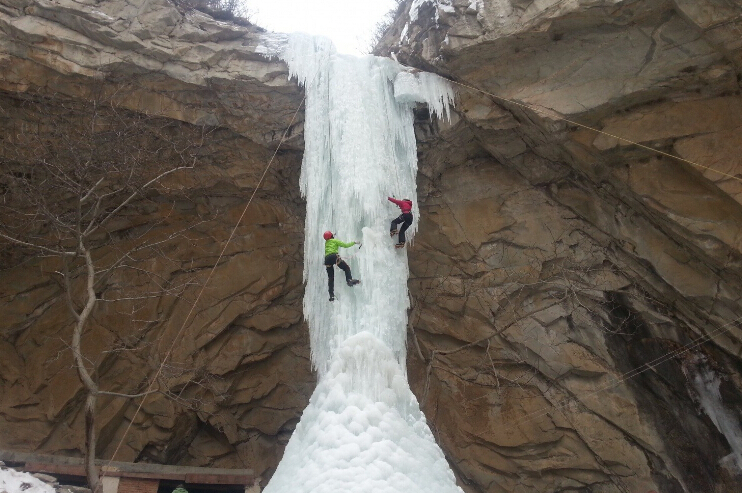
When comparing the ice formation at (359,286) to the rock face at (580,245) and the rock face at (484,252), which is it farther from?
the rock face at (580,245)

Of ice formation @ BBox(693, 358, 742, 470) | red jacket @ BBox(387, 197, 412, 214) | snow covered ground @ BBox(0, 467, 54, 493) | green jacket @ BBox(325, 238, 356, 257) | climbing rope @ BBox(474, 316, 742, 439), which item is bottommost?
snow covered ground @ BBox(0, 467, 54, 493)

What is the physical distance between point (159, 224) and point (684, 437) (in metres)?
8.79

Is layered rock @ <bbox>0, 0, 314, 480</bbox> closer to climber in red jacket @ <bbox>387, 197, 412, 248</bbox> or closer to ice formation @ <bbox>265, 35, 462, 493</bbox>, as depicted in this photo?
ice formation @ <bbox>265, 35, 462, 493</bbox>

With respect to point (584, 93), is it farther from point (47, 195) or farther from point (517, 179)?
point (47, 195)

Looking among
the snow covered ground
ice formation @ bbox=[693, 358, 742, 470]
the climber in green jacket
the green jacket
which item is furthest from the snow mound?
ice formation @ bbox=[693, 358, 742, 470]

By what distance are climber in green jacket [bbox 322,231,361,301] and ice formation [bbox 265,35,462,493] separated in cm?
16

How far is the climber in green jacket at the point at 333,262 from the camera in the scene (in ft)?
23.1

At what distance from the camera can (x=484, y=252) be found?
8.65 metres

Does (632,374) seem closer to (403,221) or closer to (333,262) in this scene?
(403,221)

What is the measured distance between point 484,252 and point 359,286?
2.49m

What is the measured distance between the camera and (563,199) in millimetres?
8336

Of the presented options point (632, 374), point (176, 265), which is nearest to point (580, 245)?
point (632, 374)

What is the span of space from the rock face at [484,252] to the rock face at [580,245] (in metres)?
0.03

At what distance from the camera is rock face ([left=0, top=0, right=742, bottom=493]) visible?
6.83 m
